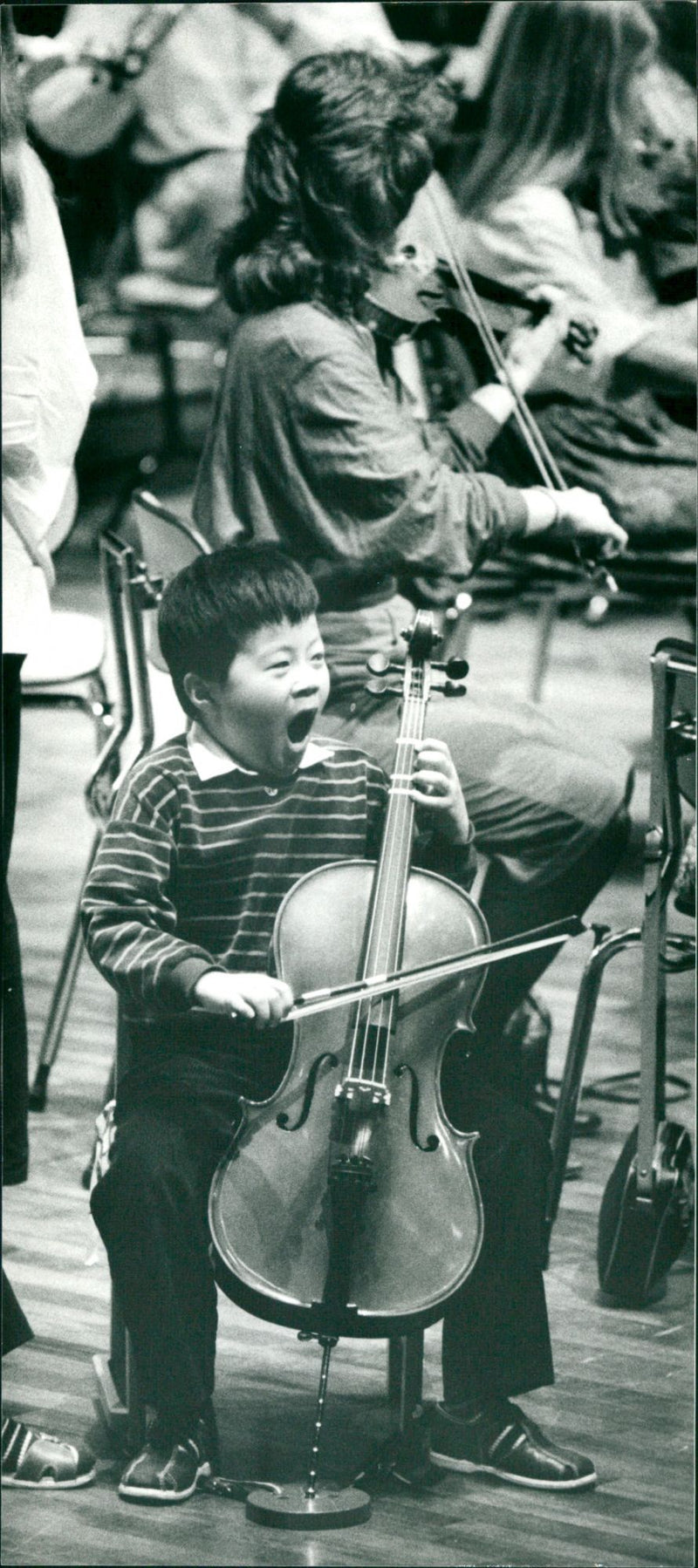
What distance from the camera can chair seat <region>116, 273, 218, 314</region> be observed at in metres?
2.68

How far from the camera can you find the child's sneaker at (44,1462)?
224 cm

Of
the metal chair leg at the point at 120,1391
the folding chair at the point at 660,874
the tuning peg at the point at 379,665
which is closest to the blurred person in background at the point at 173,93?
the tuning peg at the point at 379,665

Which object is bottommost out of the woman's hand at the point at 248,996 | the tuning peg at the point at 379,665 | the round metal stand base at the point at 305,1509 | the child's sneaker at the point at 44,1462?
the child's sneaker at the point at 44,1462

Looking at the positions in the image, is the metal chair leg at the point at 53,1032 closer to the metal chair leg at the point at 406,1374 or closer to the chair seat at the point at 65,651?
the chair seat at the point at 65,651

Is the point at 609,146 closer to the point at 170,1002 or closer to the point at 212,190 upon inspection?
the point at 212,190

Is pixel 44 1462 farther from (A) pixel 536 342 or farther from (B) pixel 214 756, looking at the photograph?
(A) pixel 536 342

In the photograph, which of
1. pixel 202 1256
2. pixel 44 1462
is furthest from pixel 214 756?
pixel 44 1462

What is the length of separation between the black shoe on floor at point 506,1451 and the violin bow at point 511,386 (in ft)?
3.17

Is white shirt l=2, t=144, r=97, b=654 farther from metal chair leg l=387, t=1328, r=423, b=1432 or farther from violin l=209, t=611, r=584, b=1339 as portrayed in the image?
metal chair leg l=387, t=1328, r=423, b=1432

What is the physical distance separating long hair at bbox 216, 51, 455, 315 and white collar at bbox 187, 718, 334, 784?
525 millimetres

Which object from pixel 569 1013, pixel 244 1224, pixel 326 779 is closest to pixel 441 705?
pixel 326 779

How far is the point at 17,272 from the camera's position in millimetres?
2244

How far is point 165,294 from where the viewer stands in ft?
8.97

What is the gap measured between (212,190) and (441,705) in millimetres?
813
